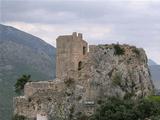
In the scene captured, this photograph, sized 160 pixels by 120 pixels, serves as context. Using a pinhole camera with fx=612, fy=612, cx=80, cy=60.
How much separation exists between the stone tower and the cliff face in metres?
0.62

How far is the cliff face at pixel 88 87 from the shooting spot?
61812 mm

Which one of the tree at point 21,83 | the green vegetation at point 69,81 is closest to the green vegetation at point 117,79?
the green vegetation at point 69,81

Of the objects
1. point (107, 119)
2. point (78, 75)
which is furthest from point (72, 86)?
point (107, 119)

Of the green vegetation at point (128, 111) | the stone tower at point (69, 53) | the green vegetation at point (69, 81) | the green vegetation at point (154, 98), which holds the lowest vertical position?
the green vegetation at point (128, 111)

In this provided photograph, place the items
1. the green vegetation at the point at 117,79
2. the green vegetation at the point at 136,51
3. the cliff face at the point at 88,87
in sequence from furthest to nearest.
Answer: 1. the green vegetation at the point at 136,51
2. the green vegetation at the point at 117,79
3. the cliff face at the point at 88,87

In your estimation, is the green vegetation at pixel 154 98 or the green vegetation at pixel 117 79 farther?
the green vegetation at pixel 117 79

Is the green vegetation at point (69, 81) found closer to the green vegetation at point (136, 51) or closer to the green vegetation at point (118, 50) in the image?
the green vegetation at point (118, 50)

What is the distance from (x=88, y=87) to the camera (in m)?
62.5

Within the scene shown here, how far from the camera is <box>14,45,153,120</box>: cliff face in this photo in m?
61.8

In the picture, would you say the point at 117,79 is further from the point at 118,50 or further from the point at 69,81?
the point at 69,81

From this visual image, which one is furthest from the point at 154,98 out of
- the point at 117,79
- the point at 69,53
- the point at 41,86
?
the point at 41,86

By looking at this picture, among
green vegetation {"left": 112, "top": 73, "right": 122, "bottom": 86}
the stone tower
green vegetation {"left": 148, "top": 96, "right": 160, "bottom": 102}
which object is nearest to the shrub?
green vegetation {"left": 112, "top": 73, "right": 122, "bottom": 86}

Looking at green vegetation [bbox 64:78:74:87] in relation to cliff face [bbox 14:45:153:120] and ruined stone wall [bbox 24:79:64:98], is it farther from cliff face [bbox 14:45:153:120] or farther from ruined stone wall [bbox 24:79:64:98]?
ruined stone wall [bbox 24:79:64:98]

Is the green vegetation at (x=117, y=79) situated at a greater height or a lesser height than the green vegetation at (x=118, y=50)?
lesser
